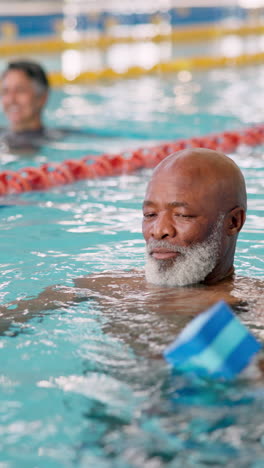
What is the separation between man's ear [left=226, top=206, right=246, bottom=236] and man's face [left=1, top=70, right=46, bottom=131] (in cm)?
486

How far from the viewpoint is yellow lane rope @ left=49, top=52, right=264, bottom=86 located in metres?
13.0

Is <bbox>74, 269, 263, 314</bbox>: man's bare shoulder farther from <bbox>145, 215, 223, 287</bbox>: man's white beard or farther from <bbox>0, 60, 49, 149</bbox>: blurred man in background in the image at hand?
<bbox>0, 60, 49, 149</bbox>: blurred man in background

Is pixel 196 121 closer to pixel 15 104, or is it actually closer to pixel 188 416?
pixel 15 104

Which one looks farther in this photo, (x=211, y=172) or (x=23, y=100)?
(x=23, y=100)

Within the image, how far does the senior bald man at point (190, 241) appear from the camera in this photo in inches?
112

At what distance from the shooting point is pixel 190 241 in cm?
287

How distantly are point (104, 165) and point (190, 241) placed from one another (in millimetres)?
3633

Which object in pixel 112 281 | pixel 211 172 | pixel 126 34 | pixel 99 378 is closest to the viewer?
pixel 99 378

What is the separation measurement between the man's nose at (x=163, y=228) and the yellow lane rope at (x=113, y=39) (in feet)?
48.7

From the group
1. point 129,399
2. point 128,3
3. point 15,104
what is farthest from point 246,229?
point 128,3

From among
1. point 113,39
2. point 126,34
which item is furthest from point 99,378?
point 126,34

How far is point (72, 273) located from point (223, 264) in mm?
1064

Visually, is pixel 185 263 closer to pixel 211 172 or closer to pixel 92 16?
pixel 211 172

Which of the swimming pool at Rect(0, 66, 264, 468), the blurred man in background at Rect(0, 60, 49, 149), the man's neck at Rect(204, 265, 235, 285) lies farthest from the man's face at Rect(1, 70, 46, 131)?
the man's neck at Rect(204, 265, 235, 285)
